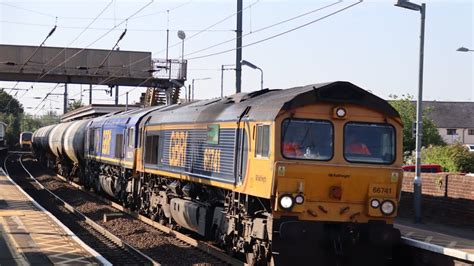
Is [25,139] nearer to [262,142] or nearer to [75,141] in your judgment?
[75,141]

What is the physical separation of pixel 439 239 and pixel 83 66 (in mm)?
33911

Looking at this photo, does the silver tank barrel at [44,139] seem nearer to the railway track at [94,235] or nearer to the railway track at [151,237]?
the railway track at [94,235]

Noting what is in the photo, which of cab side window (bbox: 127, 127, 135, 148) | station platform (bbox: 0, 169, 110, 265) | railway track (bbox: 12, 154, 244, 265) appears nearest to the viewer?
station platform (bbox: 0, 169, 110, 265)

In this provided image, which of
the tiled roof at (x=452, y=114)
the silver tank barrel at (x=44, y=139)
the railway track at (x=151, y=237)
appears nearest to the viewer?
the railway track at (x=151, y=237)

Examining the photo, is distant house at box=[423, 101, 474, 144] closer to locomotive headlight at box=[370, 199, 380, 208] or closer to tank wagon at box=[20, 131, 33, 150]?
tank wagon at box=[20, 131, 33, 150]

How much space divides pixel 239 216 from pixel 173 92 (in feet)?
96.8

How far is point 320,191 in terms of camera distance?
35.2 ft

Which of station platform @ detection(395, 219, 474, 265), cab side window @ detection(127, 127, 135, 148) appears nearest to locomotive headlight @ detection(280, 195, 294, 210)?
station platform @ detection(395, 219, 474, 265)

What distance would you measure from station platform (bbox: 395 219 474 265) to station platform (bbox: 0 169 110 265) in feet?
18.9

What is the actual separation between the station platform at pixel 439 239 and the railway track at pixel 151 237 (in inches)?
136

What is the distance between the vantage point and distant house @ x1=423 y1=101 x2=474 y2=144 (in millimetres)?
72125

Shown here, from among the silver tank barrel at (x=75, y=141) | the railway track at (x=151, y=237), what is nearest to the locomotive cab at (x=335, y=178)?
the railway track at (x=151, y=237)

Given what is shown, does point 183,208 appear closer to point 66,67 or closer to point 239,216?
point 239,216

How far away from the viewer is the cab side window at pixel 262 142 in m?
10.8
